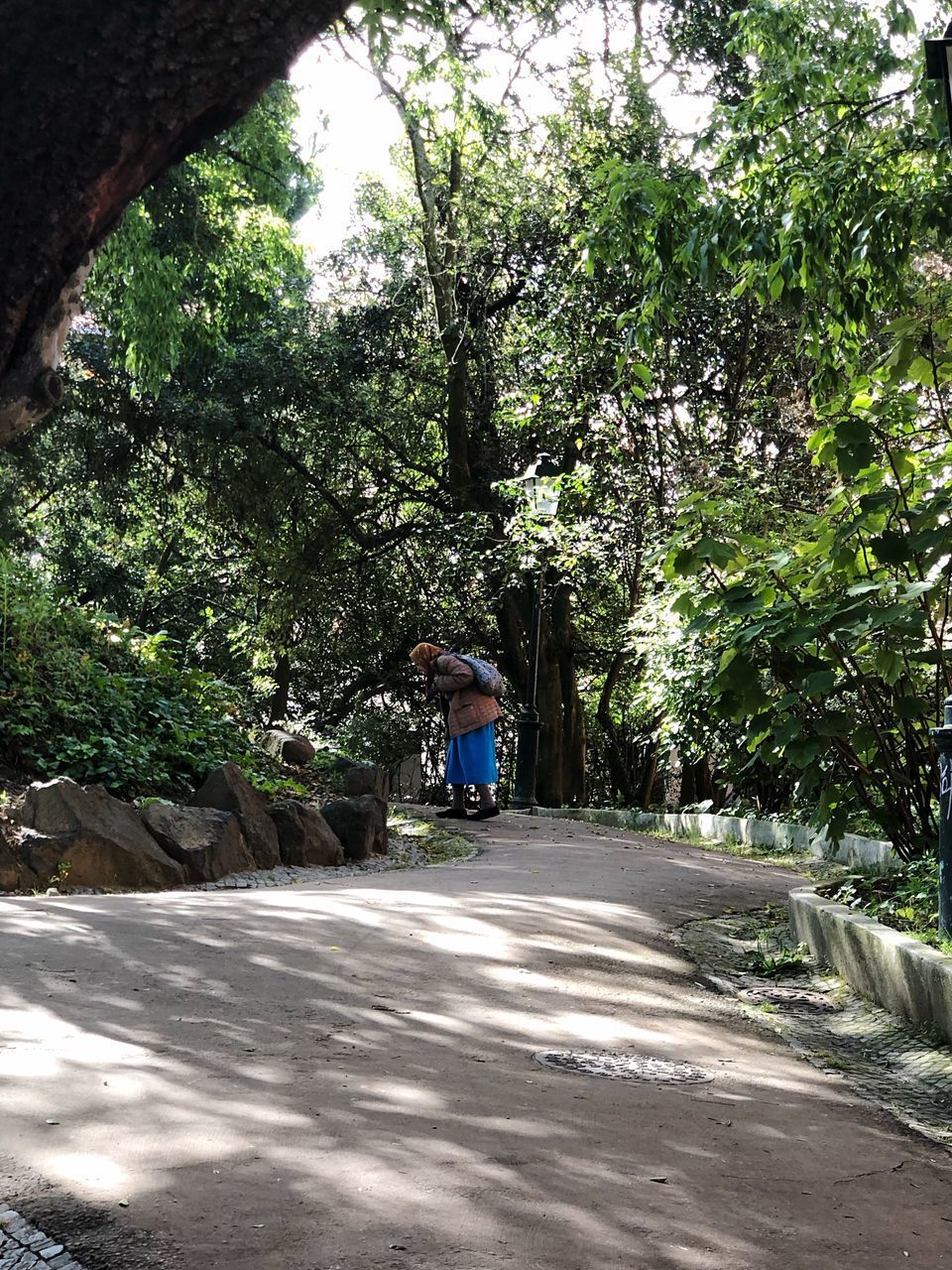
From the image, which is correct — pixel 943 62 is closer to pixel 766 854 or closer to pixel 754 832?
pixel 766 854

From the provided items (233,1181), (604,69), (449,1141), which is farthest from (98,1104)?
(604,69)

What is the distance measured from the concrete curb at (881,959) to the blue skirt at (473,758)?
273 inches

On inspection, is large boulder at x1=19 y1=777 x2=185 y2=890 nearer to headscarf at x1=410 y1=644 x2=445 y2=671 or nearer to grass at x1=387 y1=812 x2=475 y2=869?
grass at x1=387 y1=812 x2=475 y2=869

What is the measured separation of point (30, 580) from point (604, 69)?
12178 mm

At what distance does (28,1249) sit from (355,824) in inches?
328

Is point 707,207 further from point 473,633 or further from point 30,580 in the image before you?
point 473,633

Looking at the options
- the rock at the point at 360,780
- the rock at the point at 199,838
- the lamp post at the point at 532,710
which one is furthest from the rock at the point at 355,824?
the lamp post at the point at 532,710

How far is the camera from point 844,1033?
229 inches

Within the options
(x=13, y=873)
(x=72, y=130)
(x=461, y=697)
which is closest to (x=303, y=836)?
(x=13, y=873)

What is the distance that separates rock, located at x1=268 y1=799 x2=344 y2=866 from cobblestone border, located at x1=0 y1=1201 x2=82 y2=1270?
7.47 meters

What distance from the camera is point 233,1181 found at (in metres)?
3.28

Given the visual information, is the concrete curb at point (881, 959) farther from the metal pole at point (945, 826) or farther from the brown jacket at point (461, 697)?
the brown jacket at point (461, 697)

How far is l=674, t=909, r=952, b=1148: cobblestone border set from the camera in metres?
4.82

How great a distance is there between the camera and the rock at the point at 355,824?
11.2 metres
